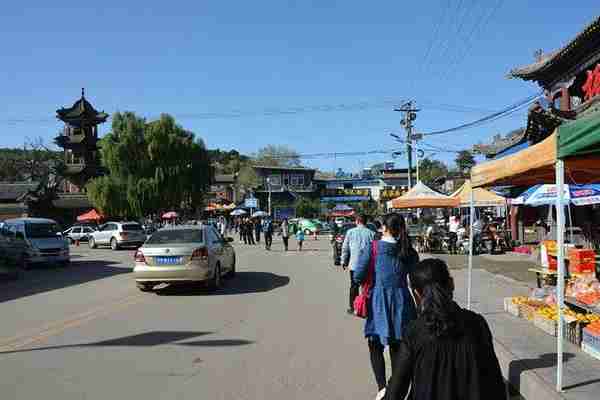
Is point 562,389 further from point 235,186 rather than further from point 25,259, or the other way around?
point 235,186

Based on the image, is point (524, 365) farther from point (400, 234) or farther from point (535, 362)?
point (400, 234)

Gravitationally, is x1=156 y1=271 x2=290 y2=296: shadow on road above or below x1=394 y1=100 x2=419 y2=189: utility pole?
below

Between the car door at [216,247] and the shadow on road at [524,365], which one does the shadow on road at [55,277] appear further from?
the shadow on road at [524,365]

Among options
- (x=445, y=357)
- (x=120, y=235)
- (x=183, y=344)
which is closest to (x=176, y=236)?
(x=183, y=344)

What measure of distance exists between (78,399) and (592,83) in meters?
16.1

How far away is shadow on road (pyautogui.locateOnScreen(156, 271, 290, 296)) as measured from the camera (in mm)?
13031

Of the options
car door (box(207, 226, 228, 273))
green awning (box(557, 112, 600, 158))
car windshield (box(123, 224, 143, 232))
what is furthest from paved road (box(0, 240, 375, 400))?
car windshield (box(123, 224, 143, 232))

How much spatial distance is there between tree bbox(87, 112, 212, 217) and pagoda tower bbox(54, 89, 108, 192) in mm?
13809

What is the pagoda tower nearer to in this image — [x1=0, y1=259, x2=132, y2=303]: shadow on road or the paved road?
[x1=0, y1=259, x2=132, y2=303]: shadow on road

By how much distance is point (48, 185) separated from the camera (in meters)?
55.5

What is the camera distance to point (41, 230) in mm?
22078

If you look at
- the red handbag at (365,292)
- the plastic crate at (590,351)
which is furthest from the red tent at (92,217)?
the plastic crate at (590,351)

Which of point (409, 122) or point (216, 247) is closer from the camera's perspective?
point (216, 247)

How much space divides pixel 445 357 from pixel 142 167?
4961cm
